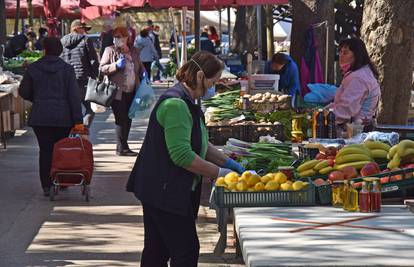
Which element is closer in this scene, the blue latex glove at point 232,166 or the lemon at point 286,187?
the blue latex glove at point 232,166

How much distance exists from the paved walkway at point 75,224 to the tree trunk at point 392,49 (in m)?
2.42

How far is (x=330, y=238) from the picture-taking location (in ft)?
18.8

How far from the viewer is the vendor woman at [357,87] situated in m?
9.99

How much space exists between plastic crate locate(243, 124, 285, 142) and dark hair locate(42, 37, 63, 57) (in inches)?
90.6

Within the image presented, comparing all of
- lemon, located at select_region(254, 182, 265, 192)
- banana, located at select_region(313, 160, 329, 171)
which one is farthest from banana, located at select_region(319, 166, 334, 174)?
lemon, located at select_region(254, 182, 265, 192)

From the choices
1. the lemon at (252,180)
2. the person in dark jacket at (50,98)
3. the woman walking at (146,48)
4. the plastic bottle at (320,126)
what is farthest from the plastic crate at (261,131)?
the woman walking at (146,48)

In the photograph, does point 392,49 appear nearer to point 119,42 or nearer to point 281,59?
point 281,59

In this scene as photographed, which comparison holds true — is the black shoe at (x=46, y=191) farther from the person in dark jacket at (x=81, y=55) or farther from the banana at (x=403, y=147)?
the banana at (x=403, y=147)

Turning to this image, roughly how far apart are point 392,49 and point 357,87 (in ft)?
5.35

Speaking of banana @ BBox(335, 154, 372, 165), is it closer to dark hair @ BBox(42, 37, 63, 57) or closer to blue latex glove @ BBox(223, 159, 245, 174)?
blue latex glove @ BBox(223, 159, 245, 174)

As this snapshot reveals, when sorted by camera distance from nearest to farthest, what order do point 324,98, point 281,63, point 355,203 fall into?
point 355,203
point 324,98
point 281,63

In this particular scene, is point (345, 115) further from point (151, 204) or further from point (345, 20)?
point (345, 20)

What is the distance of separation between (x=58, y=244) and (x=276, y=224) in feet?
11.3

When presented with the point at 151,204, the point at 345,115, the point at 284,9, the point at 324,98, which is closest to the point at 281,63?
the point at 324,98
